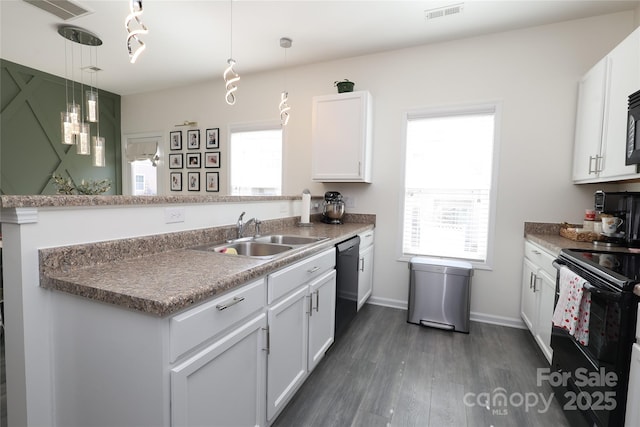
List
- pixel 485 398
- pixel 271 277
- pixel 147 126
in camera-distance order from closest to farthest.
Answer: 1. pixel 271 277
2. pixel 485 398
3. pixel 147 126

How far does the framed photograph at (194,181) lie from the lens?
14.3 feet

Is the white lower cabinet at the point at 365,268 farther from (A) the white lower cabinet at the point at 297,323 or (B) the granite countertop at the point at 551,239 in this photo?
(B) the granite countertop at the point at 551,239

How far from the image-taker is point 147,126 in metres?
4.70

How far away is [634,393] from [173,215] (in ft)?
7.14

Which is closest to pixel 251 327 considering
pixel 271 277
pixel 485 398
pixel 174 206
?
pixel 271 277

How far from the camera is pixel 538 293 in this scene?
2.26m

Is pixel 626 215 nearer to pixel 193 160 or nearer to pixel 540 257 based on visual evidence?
pixel 540 257

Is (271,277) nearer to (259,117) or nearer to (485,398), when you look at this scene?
(485,398)

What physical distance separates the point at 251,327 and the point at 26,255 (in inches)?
32.8

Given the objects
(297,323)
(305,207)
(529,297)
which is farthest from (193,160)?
(529,297)

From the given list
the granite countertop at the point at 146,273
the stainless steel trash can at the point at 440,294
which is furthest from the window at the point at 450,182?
the granite countertop at the point at 146,273

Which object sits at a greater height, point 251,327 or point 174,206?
point 174,206

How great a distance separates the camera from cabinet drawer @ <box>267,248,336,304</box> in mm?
1397

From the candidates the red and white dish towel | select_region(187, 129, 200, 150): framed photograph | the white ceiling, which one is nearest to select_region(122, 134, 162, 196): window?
select_region(187, 129, 200, 150): framed photograph
